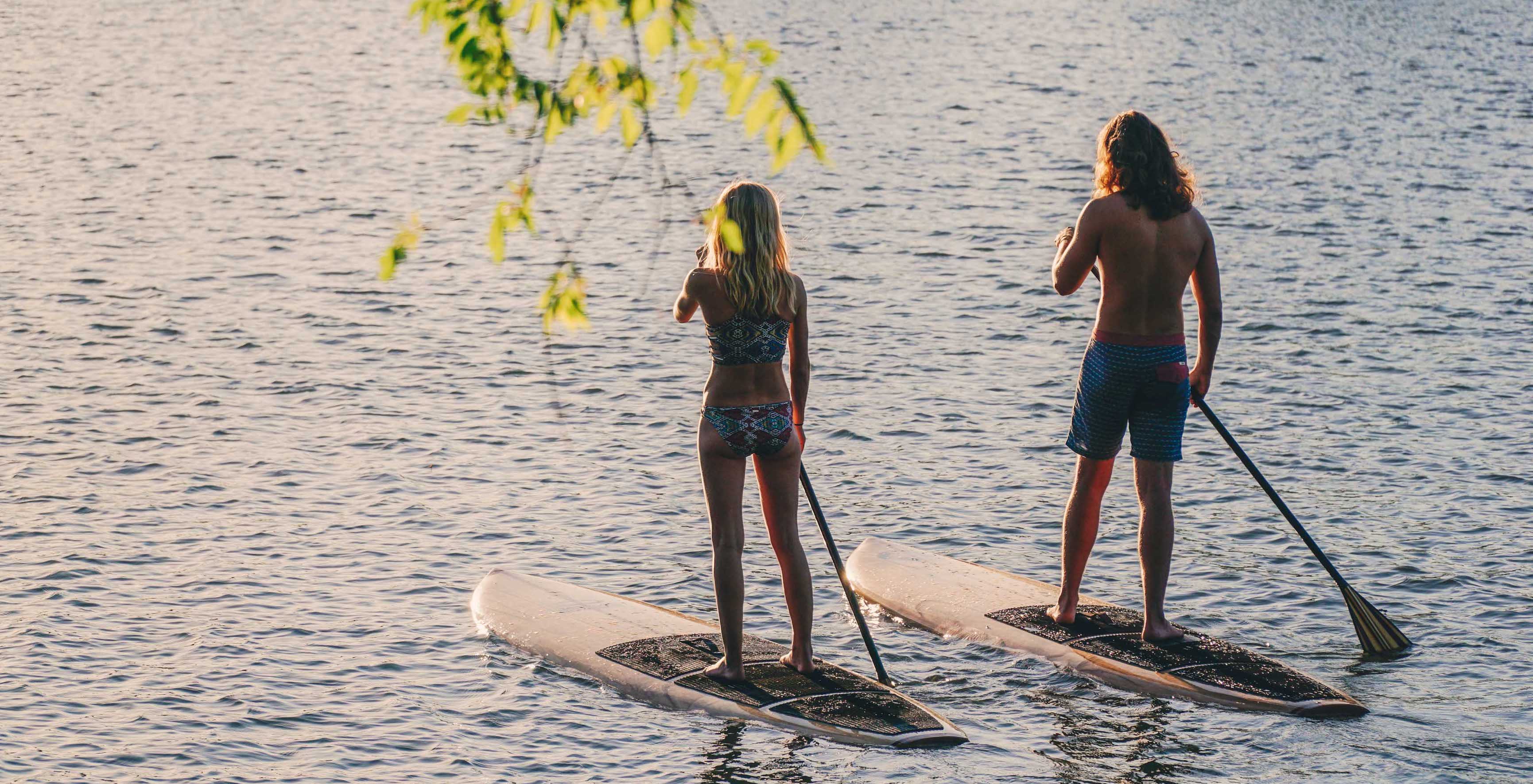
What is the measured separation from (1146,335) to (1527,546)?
3.82 metres

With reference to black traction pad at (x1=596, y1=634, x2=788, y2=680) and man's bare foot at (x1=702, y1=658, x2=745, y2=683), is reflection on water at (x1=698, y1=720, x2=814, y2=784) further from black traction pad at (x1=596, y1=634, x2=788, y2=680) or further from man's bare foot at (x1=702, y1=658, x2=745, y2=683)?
black traction pad at (x1=596, y1=634, x2=788, y2=680)

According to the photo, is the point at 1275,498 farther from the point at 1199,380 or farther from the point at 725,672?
the point at 725,672

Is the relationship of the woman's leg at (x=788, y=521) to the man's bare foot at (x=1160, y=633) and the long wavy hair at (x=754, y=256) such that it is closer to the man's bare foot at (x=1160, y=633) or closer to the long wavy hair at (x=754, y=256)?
the long wavy hair at (x=754, y=256)

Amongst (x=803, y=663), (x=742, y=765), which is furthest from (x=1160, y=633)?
(x=742, y=765)

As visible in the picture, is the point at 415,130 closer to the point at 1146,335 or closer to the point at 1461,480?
the point at 1461,480

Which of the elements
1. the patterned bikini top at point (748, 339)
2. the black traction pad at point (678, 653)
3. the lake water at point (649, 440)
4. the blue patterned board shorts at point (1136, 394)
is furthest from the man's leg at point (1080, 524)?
the patterned bikini top at point (748, 339)

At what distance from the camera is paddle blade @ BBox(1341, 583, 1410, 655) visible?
8.15 m

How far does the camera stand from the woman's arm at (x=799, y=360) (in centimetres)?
685

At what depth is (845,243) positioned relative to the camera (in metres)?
19.5

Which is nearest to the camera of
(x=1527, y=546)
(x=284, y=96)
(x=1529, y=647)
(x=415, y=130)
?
(x=1529, y=647)

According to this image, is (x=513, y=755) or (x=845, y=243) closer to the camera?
(x=513, y=755)

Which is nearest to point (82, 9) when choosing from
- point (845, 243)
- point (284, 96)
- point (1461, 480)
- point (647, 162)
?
point (284, 96)

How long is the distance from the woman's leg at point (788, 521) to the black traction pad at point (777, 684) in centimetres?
22

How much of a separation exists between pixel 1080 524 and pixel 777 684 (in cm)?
162
